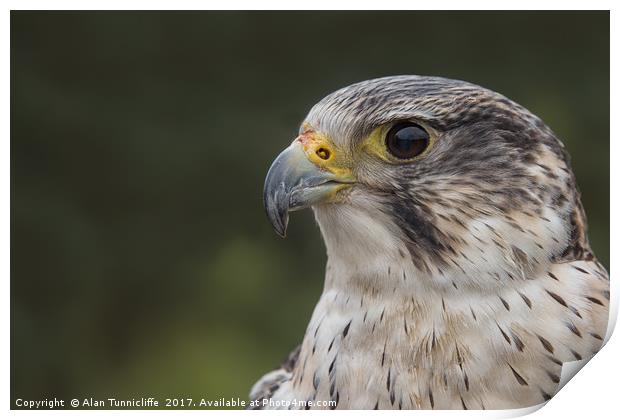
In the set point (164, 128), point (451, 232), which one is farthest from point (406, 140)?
point (164, 128)

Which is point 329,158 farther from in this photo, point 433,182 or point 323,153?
point 433,182

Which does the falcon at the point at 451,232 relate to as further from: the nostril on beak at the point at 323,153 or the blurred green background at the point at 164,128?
the blurred green background at the point at 164,128

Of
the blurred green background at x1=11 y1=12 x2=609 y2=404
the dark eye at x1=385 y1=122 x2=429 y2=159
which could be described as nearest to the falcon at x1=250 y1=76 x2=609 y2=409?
the dark eye at x1=385 y1=122 x2=429 y2=159

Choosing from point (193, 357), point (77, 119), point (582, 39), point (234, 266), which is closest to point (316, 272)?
point (234, 266)

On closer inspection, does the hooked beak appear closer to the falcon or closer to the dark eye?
the falcon

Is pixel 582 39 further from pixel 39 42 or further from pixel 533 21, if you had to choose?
pixel 39 42

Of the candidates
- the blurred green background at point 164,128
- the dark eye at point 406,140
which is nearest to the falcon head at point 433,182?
the dark eye at point 406,140
